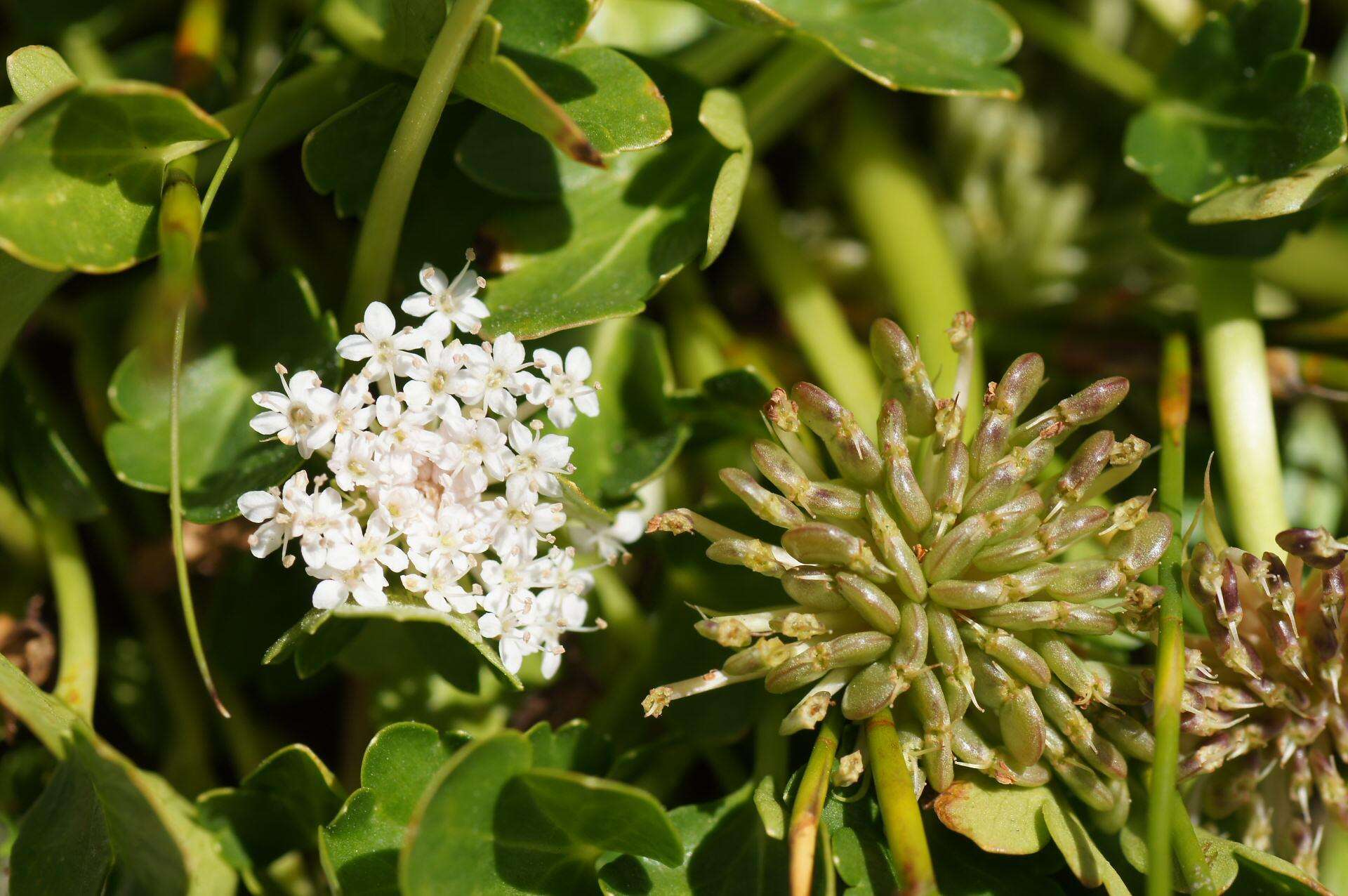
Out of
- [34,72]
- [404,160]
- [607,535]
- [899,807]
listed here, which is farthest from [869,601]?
[34,72]

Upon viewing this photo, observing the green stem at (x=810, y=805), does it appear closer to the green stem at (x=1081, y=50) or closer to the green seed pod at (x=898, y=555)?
the green seed pod at (x=898, y=555)

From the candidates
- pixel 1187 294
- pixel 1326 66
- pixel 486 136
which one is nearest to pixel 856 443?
pixel 486 136

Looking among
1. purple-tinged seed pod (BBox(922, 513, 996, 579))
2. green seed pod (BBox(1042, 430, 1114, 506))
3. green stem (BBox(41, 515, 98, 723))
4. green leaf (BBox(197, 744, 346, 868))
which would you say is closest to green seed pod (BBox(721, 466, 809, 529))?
purple-tinged seed pod (BBox(922, 513, 996, 579))

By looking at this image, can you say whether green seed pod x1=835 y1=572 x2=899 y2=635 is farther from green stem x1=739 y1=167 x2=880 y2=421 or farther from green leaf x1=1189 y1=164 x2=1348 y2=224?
green leaf x1=1189 y1=164 x2=1348 y2=224

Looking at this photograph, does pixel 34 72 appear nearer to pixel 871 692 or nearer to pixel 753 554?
pixel 753 554

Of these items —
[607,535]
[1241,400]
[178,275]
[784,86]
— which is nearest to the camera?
[178,275]

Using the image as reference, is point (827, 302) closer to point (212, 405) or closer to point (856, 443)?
point (856, 443)
